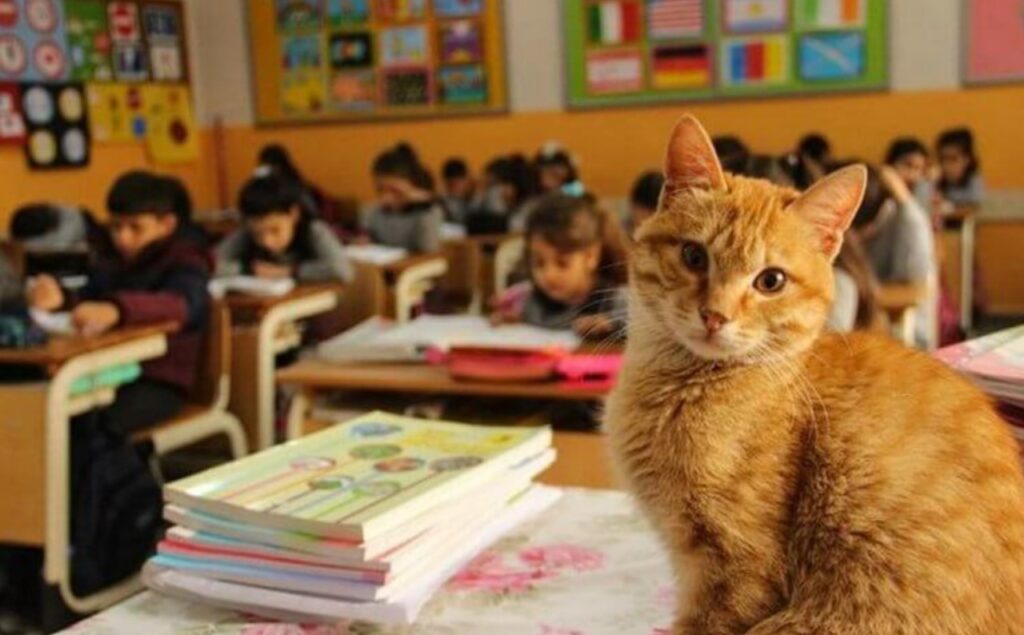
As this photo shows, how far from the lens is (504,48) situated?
753 cm

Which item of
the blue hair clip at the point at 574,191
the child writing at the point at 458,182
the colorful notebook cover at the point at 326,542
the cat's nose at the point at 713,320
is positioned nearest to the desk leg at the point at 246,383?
the blue hair clip at the point at 574,191

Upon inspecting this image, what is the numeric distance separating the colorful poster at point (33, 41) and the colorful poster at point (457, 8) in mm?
2459

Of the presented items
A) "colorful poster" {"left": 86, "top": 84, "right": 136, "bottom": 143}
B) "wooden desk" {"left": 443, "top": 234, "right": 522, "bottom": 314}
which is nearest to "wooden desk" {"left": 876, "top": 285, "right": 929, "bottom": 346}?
"wooden desk" {"left": 443, "top": 234, "right": 522, "bottom": 314}

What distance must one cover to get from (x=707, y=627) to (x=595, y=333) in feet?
6.19

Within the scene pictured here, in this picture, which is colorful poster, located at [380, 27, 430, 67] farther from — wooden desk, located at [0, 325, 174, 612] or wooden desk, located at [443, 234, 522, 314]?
wooden desk, located at [0, 325, 174, 612]

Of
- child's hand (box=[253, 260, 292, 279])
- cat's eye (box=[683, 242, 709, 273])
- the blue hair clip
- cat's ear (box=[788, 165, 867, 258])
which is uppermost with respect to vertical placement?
cat's ear (box=[788, 165, 867, 258])

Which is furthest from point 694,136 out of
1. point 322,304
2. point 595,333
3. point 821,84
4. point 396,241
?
point 821,84

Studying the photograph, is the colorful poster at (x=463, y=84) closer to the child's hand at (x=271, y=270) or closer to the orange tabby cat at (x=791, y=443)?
the child's hand at (x=271, y=270)

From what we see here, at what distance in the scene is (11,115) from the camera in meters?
6.69

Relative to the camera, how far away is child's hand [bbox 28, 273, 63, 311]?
10.8ft

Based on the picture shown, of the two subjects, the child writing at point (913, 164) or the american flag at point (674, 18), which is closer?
the child writing at point (913, 164)

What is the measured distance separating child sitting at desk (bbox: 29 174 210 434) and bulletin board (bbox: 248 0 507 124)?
13.7 feet

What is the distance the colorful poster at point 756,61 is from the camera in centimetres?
690

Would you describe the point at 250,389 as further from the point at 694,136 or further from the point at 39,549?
the point at 694,136
